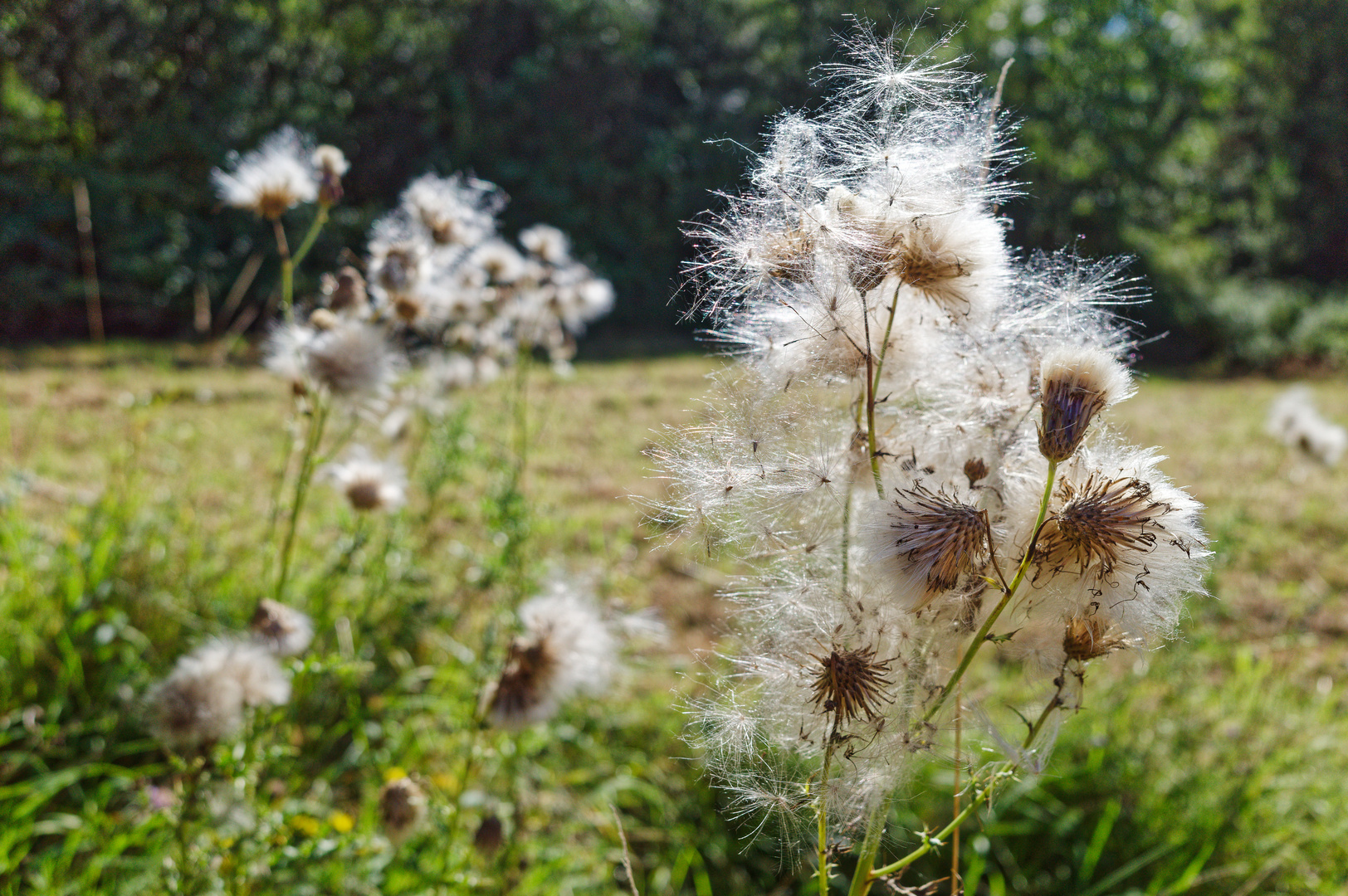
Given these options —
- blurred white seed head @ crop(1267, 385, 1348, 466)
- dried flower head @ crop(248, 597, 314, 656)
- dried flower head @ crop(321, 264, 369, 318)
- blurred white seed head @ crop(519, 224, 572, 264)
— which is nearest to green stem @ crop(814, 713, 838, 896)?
dried flower head @ crop(248, 597, 314, 656)

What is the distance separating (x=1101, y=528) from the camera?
0.78 metres

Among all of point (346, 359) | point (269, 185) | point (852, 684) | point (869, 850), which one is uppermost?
point (269, 185)

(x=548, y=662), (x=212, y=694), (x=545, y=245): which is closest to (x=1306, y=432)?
(x=545, y=245)

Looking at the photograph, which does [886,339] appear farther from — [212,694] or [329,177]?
[329,177]

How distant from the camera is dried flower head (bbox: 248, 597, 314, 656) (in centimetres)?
167

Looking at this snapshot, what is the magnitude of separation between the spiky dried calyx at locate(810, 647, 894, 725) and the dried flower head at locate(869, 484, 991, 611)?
10cm

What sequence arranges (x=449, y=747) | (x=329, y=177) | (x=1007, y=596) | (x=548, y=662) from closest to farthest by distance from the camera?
(x=1007, y=596) < (x=548, y=662) < (x=329, y=177) < (x=449, y=747)

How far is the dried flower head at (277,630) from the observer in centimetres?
167

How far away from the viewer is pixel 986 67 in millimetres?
11734

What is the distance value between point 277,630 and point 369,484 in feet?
1.79

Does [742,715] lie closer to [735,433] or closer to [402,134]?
[735,433]

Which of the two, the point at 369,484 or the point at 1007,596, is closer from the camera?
the point at 1007,596

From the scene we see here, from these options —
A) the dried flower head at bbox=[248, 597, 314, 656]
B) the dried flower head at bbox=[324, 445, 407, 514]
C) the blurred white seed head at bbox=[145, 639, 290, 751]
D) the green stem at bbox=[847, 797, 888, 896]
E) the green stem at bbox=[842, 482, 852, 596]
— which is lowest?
the blurred white seed head at bbox=[145, 639, 290, 751]

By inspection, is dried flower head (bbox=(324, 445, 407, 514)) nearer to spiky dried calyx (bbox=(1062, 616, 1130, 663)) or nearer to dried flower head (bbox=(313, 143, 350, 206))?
dried flower head (bbox=(313, 143, 350, 206))
